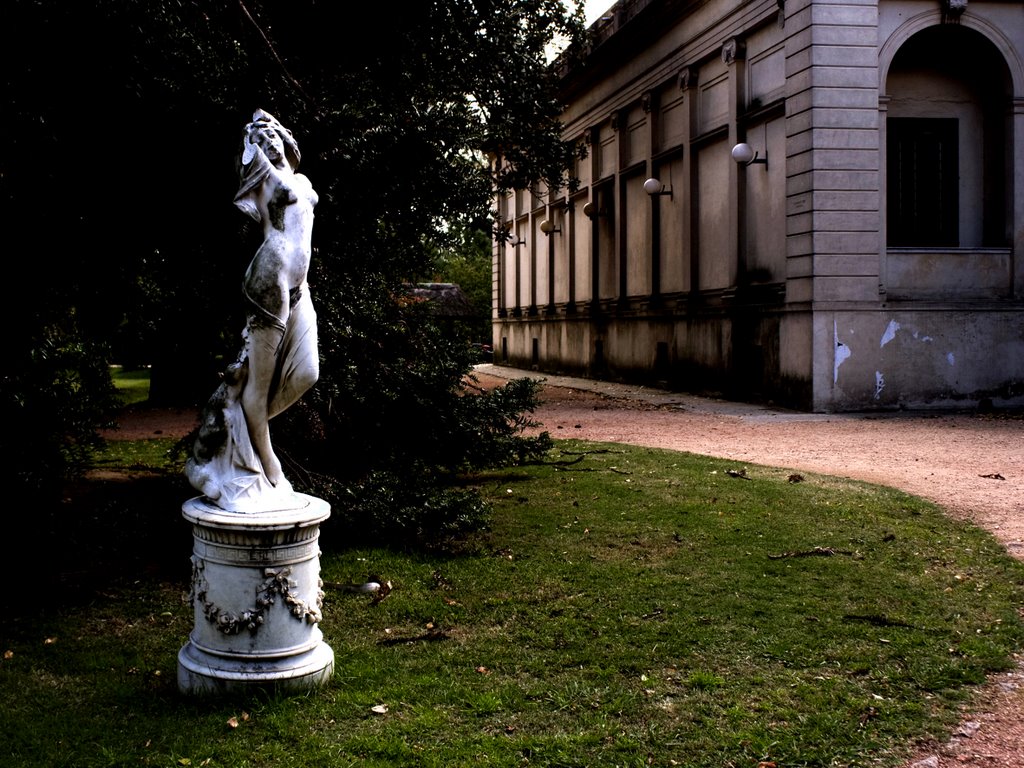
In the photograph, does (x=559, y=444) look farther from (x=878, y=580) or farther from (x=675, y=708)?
(x=675, y=708)

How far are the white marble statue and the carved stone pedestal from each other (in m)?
0.16

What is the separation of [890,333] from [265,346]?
47.7ft

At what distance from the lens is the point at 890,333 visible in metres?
17.1

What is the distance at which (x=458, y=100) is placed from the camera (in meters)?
11.5

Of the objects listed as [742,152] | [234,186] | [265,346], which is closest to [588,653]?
[265,346]

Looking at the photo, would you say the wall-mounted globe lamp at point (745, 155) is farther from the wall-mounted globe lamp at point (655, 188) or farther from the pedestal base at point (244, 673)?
the pedestal base at point (244, 673)

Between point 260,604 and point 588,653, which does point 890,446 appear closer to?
point 588,653

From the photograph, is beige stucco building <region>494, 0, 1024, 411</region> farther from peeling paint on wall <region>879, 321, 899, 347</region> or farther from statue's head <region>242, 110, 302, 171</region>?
statue's head <region>242, 110, 302, 171</region>

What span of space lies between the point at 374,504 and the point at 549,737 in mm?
3380

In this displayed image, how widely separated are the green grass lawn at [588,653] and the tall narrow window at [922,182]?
1096 centimetres

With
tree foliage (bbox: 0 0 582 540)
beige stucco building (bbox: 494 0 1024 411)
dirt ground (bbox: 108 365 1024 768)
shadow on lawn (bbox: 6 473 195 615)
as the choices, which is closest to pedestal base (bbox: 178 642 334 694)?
shadow on lawn (bbox: 6 473 195 615)

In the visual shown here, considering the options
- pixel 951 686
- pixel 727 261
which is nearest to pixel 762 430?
pixel 727 261

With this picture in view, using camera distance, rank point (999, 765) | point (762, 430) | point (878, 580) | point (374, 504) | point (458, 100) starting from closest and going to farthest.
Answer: point (999, 765) → point (878, 580) → point (374, 504) → point (458, 100) → point (762, 430)

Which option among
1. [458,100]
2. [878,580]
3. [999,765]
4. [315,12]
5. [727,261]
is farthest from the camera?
[727,261]
